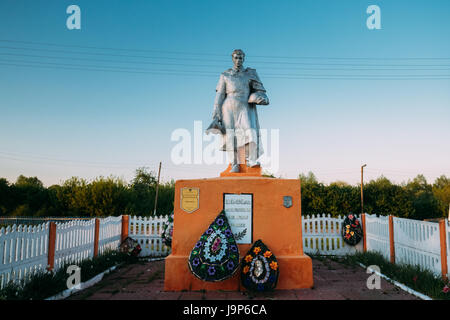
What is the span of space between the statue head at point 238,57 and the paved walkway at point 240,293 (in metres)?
4.13

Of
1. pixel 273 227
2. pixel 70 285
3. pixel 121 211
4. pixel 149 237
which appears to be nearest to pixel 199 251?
pixel 273 227

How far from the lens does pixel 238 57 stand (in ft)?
20.7

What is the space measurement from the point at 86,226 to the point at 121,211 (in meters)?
19.4

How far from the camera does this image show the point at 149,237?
1004cm

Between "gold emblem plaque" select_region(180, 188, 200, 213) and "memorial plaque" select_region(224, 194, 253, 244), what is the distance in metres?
0.48

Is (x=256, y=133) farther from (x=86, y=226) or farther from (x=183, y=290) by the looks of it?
(x=86, y=226)

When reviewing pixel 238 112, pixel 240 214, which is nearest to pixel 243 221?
pixel 240 214

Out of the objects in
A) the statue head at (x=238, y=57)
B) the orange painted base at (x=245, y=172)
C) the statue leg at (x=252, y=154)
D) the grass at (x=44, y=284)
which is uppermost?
the statue head at (x=238, y=57)

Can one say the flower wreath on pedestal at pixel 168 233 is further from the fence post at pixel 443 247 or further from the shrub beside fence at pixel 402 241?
the fence post at pixel 443 247

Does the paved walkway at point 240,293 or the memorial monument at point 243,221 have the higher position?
the memorial monument at point 243,221

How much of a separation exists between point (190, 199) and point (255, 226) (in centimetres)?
116

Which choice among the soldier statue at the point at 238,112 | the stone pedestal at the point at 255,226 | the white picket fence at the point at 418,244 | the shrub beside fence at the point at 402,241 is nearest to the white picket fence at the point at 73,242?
the stone pedestal at the point at 255,226

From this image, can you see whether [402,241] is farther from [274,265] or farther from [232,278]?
[232,278]

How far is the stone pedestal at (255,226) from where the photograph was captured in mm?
5125
